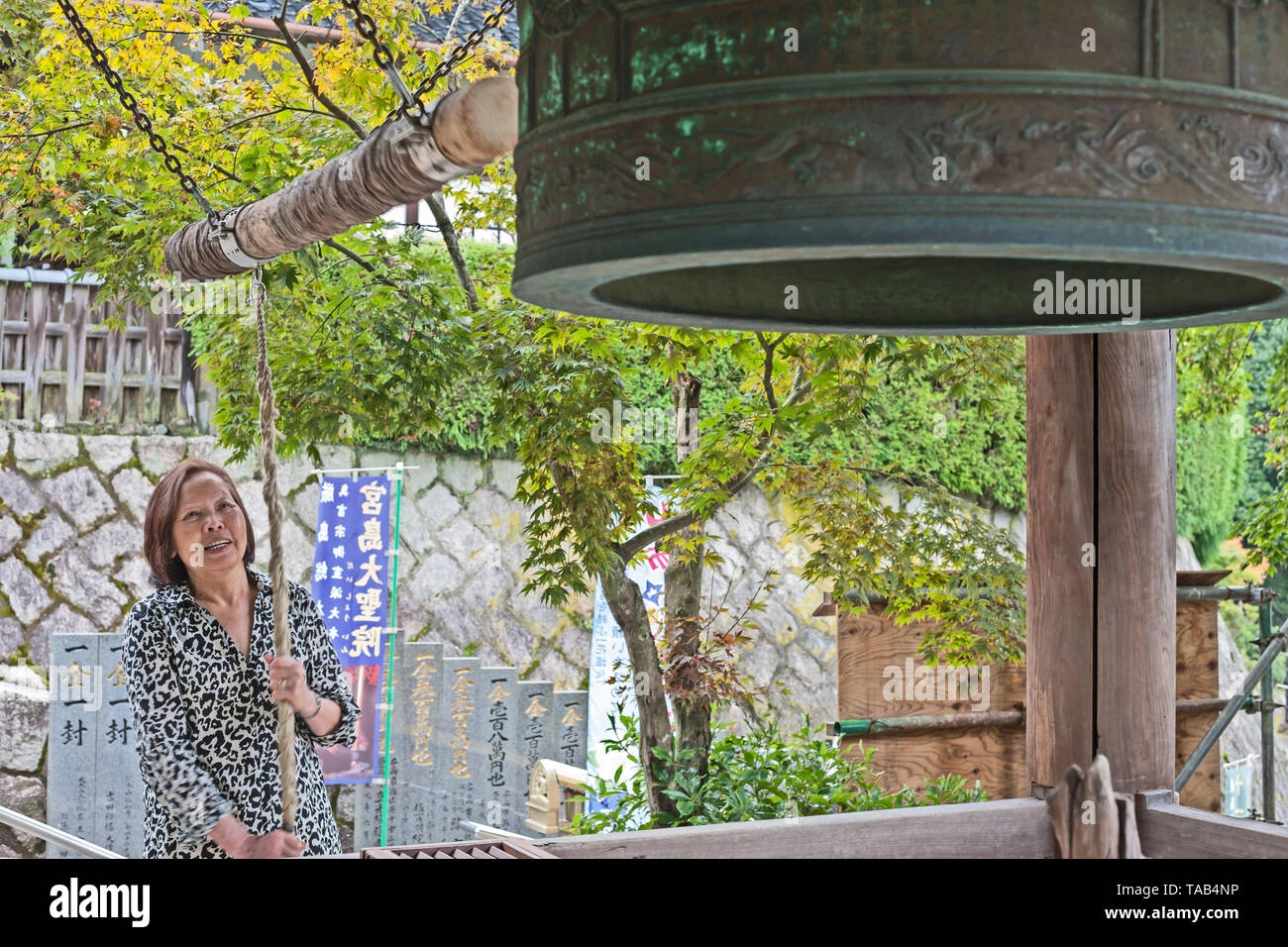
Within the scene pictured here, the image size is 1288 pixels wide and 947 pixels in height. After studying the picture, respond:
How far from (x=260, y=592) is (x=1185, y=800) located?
3.87 meters

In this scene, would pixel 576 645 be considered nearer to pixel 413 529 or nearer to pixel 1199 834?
pixel 413 529

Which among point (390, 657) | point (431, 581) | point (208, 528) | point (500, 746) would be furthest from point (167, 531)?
point (431, 581)

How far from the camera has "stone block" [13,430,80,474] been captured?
24.7 feet

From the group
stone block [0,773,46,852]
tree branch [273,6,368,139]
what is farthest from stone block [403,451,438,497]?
tree branch [273,6,368,139]

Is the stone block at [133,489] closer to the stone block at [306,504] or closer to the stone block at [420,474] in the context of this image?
the stone block at [306,504]

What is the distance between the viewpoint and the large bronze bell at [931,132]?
0.85 m

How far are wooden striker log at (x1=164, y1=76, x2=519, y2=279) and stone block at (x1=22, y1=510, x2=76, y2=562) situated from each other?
242 inches

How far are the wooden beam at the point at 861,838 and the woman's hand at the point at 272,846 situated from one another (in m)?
0.61

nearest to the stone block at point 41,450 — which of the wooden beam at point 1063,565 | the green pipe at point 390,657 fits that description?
the green pipe at point 390,657

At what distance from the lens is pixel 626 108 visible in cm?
96

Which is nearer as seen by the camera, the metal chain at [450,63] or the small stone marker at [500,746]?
the metal chain at [450,63]
